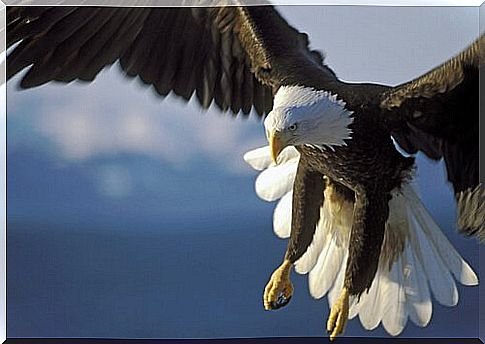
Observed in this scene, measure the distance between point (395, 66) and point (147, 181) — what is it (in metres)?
0.67

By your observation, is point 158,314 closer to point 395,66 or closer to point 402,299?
point 402,299

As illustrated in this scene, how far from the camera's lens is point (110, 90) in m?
2.76

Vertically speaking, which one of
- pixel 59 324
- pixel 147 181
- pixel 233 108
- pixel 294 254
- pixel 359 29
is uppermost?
pixel 359 29

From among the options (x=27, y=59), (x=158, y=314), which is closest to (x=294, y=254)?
(x=158, y=314)

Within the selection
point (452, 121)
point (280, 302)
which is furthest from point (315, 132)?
point (280, 302)

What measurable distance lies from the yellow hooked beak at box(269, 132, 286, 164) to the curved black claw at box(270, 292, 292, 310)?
35 cm

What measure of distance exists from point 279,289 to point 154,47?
0.67 metres

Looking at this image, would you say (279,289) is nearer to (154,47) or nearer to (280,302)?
(280,302)

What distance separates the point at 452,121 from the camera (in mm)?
2695

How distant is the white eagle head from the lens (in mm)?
2676

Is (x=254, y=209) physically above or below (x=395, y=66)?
below

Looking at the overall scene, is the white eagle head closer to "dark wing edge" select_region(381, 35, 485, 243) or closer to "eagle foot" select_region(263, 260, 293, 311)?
"dark wing edge" select_region(381, 35, 485, 243)

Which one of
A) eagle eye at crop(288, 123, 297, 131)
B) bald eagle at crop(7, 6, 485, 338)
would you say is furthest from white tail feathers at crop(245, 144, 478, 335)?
eagle eye at crop(288, 123, 297, 131)

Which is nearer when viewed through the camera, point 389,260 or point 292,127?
point 292,127
